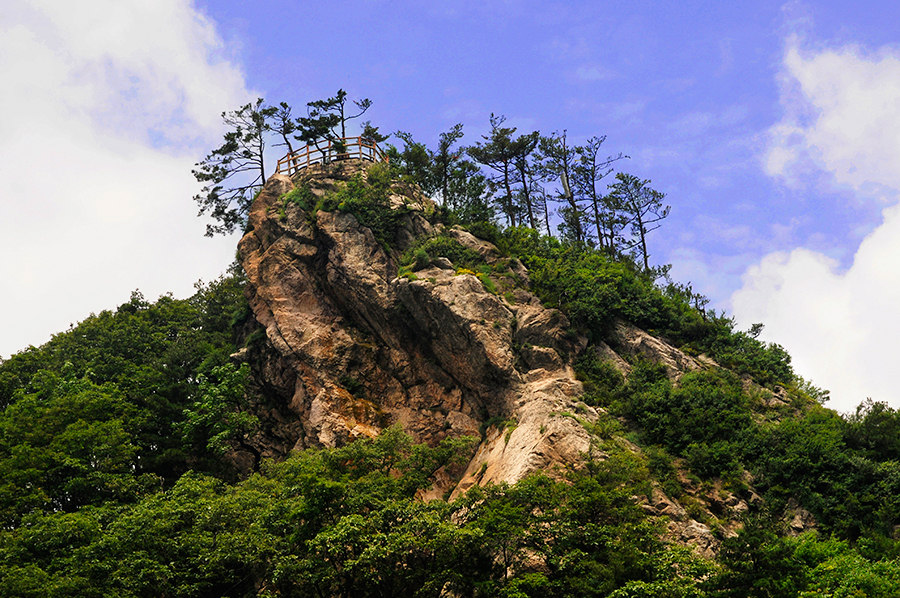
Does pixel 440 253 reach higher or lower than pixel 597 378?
higher

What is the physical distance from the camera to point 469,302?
3441 cm

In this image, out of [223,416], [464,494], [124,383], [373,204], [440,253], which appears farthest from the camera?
[373,204]

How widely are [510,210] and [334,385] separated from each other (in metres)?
20.6

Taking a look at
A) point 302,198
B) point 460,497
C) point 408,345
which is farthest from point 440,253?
point 460,497

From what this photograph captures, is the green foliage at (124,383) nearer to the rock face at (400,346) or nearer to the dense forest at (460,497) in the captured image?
the dense forest at (460,497)

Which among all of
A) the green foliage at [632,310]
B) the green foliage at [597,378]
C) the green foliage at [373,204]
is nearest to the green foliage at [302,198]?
the green foliage at [373,204]

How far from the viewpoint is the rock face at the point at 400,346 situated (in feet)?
106

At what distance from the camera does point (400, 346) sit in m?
37.0

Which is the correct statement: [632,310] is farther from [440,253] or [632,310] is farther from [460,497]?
[460,497]

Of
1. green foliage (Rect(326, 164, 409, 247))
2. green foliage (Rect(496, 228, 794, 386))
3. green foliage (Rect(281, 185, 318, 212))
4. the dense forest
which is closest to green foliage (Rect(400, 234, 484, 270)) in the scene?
the dense forest

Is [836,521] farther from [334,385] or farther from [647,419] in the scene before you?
[334,385]

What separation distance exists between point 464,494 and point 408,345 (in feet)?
33.6

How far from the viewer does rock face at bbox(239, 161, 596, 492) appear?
32.3m

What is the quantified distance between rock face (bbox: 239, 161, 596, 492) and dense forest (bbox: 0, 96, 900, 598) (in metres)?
1.25
